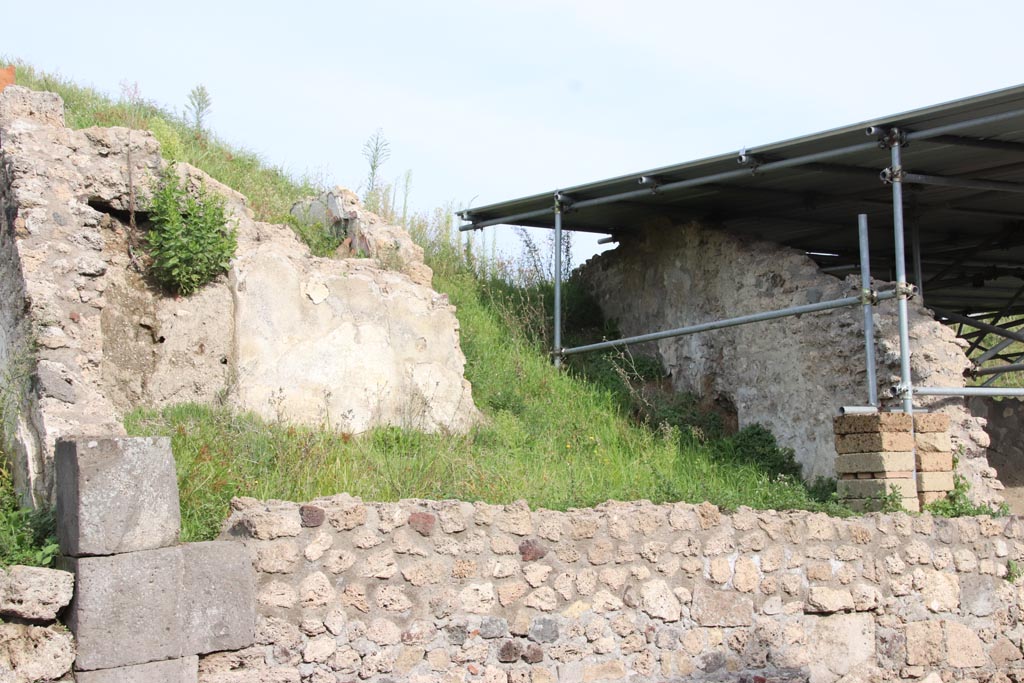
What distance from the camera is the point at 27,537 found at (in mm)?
5293

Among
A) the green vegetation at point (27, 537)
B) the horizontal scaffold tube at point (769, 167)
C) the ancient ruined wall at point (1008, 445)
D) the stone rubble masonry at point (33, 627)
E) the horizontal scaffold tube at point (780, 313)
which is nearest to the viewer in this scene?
the stone rubble masonry at point (33, 627)

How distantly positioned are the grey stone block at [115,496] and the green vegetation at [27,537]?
3.8 inches

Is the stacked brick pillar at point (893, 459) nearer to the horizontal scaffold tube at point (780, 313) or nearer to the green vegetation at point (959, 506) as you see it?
the green vegetation at point (959, 506)

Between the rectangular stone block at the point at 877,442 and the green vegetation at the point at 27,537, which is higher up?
the rectangular stone block at the point at 877,442

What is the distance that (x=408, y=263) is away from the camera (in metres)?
9.98

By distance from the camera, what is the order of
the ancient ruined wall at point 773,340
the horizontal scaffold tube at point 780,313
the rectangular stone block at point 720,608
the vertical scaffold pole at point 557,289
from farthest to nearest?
the vertical scaffold pole at point 557,289
the ancient ruined wall at point 773,340
the horizontal scaffold tube at point 780,313
the rectangular stone block at point 720,608

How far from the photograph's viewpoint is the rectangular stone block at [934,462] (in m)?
8.14

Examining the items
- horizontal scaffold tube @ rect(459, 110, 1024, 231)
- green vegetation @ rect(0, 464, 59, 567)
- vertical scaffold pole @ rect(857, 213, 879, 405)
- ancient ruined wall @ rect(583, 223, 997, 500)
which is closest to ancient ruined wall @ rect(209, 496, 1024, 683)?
green vegetation @ rect(0, 464, 59, 567)

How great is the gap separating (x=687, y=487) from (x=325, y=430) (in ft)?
8.97

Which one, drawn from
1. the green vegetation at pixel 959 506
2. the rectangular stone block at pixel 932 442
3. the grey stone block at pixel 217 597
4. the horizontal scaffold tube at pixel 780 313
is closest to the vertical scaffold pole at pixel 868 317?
the horizontal scaffold tube at pixel 780 313

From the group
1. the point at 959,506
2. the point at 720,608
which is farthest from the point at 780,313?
the point at 720,608

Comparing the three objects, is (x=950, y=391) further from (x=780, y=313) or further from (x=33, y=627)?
(x=33, y=627)

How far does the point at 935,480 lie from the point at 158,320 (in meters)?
6.02

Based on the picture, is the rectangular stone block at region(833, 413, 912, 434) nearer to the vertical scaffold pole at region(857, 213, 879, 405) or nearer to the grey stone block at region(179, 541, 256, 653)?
the vertical scaffold pole at region(857, 213, 879, 405)
